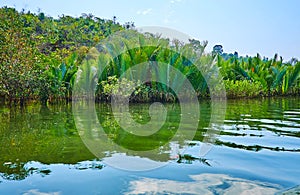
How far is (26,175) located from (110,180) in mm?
721

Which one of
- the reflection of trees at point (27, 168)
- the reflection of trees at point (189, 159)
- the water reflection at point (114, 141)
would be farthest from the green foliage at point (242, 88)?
the reflection of trees at point (27, 168)

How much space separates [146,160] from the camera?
3.18 metres

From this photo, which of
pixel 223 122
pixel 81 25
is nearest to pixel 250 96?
pixel 223 122

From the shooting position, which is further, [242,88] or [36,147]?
[242,88]

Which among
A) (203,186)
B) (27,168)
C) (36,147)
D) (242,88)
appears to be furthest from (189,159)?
(242,88)

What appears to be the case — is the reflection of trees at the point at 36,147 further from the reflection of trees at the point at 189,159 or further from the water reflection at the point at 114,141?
the reflection of trees at the point at 189,159

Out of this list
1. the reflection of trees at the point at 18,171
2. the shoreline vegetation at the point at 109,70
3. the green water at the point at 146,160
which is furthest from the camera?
the shoreline vegetation at the point at 109,70

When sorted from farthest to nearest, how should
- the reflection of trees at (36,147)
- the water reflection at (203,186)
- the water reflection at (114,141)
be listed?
the water reflection at (114,141) < the reflection of trees at (36,147) < the water reflection at (203,186)

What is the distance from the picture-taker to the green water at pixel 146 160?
2.47m

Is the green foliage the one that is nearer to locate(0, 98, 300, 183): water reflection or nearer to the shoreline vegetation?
the shoreline vegetation

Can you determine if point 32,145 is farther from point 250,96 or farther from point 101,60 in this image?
point 250,96

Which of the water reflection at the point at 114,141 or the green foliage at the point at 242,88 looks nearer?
the water reflection at the point at 114,141

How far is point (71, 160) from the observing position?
126 inches

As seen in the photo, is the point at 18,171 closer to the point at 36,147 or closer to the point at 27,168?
the point at 27,168
